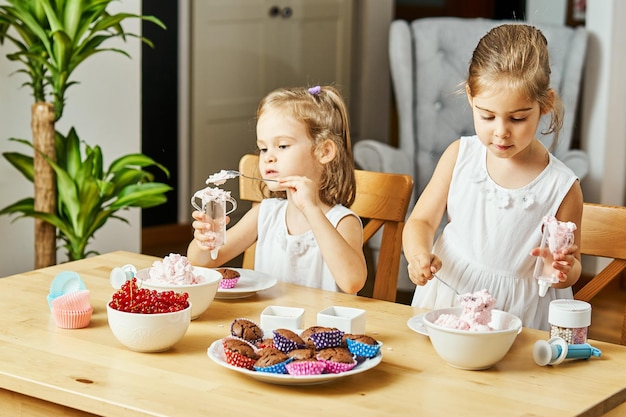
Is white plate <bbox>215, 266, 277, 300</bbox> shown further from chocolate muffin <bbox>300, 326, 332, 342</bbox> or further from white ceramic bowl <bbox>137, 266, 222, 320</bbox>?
chocolate muffin <bbox>300, 326, 332, 342</bbox>

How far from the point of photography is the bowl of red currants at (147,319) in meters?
1.52

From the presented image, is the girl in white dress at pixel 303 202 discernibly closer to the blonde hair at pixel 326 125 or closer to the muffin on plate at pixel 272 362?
the blonde hair at pixel 326 125

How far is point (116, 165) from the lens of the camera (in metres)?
3.36

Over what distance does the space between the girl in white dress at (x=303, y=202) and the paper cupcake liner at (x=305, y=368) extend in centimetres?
58

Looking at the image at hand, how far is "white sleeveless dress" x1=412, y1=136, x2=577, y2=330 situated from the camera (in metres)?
2.03

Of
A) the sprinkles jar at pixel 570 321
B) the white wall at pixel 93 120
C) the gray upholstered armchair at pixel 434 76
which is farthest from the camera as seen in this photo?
the gray upholstered armchair at pixel 434 76

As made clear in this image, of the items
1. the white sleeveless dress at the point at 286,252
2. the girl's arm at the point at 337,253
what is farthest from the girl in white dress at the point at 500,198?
the white sleeveless dress at the point at 286,252

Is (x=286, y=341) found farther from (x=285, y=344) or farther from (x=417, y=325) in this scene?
(x=417, y=325)

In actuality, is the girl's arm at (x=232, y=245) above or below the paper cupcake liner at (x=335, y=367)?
above

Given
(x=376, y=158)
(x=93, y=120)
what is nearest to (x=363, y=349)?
(x=93, y=120)

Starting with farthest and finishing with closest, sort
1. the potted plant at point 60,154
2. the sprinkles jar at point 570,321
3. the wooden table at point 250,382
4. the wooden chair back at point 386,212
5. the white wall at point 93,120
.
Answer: the white wall at point 93,120 < the potted plant at point 60,154 < the wooden chair back at point 386,212 < the sprinkles jar at point 570,321 < the wooden table at point 250,382

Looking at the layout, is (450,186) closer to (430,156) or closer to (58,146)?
(58,146)

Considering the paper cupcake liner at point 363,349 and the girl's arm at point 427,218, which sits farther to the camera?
the girl's arm at point 427,218

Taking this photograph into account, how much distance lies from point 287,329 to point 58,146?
2.02 metres
